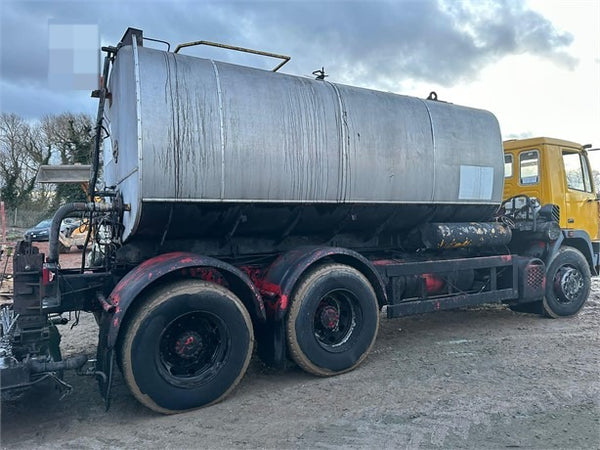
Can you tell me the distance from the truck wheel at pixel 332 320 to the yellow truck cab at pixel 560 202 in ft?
12.5

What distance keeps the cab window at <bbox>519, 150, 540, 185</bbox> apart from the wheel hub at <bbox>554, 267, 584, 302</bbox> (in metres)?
1.56

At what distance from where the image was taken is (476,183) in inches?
255

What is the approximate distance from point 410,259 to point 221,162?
308 centimetres

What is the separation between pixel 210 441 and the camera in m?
3.69

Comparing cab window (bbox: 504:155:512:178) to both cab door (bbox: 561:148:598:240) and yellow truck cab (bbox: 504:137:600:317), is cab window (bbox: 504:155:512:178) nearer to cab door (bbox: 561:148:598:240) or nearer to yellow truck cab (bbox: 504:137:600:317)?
yellow truck cab (bbox: 504:137:600:317)

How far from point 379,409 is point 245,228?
2.25 m

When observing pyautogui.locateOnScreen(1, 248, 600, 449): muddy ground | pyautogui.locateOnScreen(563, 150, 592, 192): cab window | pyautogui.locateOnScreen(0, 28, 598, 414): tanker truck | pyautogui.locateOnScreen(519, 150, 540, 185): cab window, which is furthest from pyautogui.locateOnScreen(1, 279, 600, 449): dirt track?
pyautogui.locateOnScreen(563, 150, 592, 192): cab window

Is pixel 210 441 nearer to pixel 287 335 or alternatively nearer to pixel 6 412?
pixel 287 335

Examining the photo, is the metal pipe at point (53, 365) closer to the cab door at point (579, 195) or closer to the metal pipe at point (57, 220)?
the metal pipe at point (57, 220)

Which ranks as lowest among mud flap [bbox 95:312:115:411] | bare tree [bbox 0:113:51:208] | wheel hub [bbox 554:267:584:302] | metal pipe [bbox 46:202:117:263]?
mud flap [bbox 95:312:115:411]

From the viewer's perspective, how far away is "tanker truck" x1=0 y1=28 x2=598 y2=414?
13.6 feet

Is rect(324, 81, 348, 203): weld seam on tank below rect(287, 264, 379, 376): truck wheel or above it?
above

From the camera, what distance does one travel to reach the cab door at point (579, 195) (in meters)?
7.76

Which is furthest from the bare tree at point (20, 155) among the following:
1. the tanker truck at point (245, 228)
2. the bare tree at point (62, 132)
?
the tanker truck at point (245, 228)
